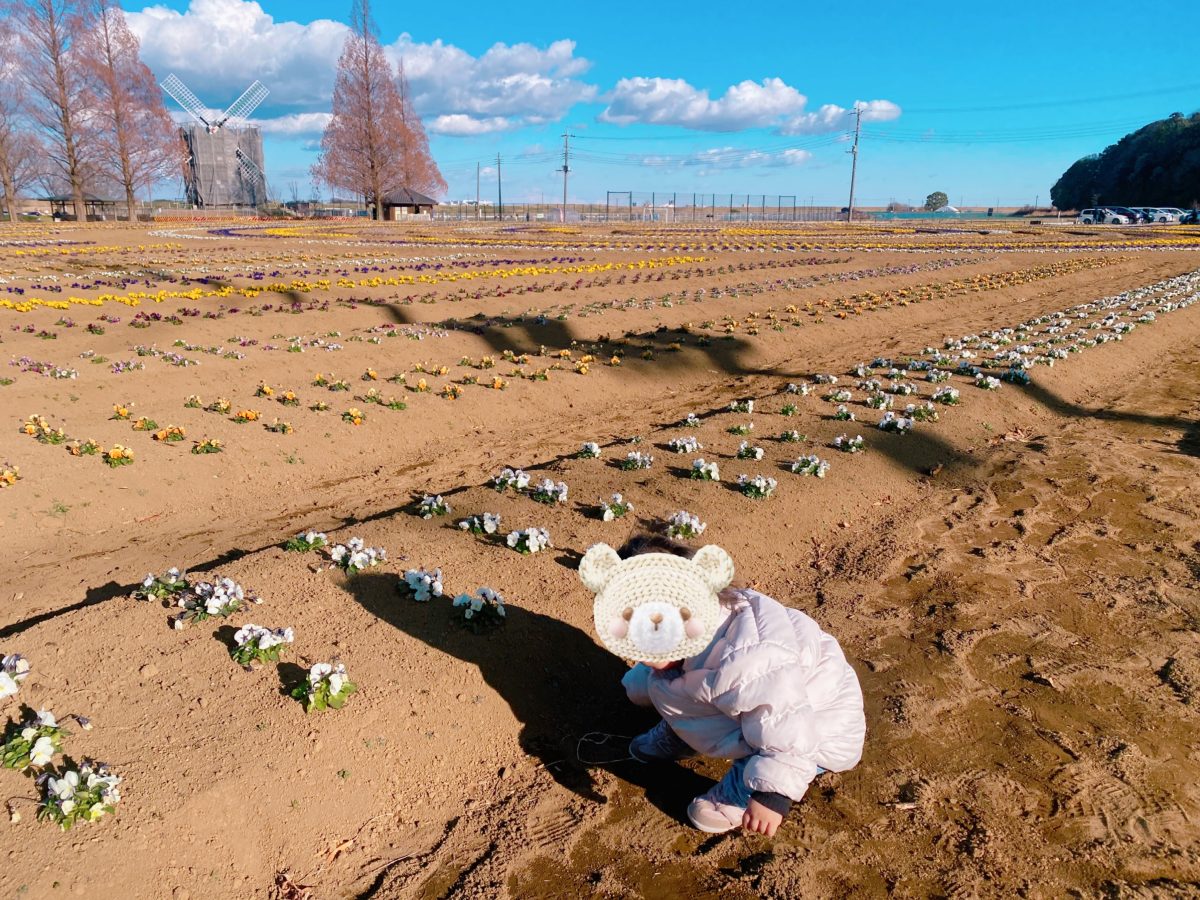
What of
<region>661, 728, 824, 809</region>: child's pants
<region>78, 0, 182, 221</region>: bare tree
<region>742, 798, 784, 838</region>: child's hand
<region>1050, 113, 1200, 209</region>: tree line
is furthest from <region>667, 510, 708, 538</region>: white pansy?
<region>1050, 113, 1200, 209</region>: tree line

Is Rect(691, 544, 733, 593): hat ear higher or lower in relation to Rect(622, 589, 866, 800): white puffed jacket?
higher

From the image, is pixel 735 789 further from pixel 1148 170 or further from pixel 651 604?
pixel 1148 170

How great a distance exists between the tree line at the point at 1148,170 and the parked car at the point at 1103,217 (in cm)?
2076

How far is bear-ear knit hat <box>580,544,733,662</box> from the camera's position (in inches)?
121

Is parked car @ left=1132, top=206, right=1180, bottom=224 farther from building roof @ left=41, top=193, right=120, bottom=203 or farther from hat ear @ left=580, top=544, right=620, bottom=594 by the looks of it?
building roof @ left=41, top=193, right=120, bottom=203

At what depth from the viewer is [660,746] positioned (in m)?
4.20

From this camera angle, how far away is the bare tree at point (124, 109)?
64.4 meters

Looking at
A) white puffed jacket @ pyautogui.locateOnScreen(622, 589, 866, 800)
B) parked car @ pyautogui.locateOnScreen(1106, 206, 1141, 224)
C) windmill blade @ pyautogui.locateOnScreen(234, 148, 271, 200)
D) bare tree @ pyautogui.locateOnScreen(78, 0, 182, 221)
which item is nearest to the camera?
white puffed jacket @ pyautogui.locateOnScreen(622, 589, 866, 800)

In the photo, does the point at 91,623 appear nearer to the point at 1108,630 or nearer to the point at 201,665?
the point at 201,665

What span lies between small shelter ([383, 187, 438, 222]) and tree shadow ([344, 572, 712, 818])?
82.6m

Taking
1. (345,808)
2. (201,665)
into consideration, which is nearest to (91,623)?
(201,665)

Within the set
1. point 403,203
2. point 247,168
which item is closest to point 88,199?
point 247,168

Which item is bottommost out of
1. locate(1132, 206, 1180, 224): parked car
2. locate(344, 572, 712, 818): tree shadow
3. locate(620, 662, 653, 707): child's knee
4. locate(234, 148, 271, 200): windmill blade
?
locate(344, 572, 712, 818): tree shadow

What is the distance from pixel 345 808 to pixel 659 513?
12.8 ft
